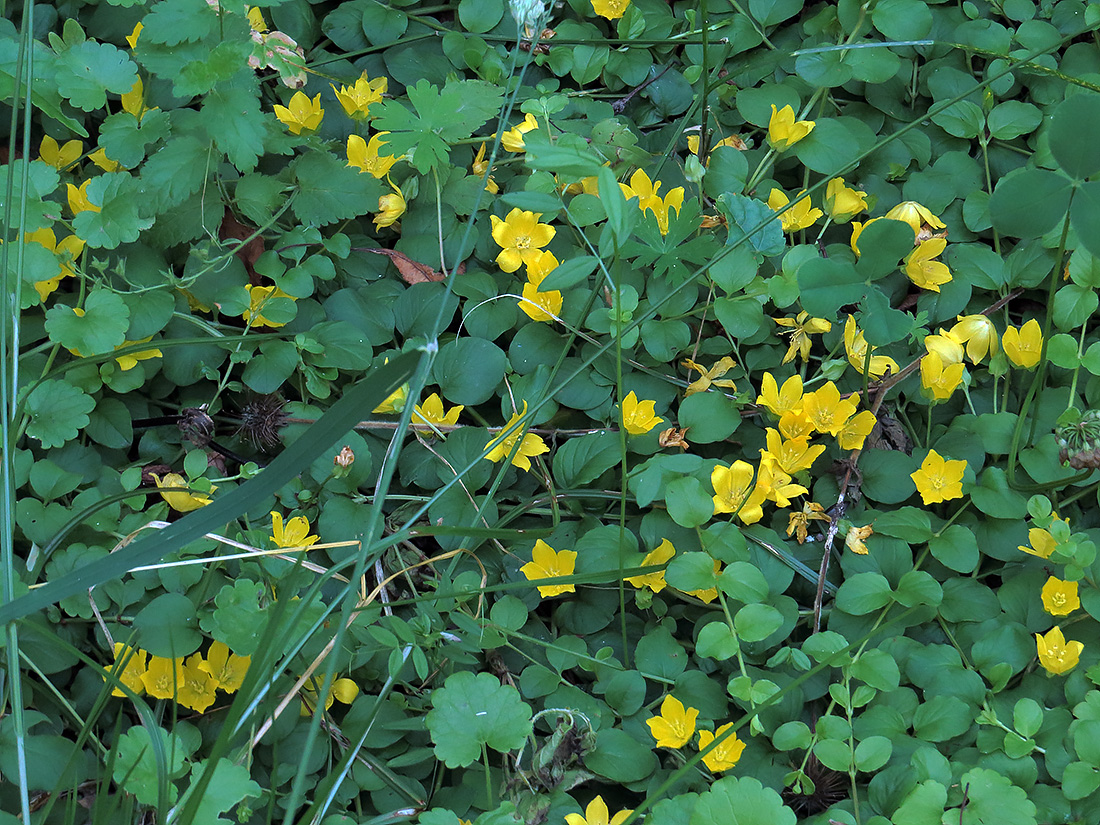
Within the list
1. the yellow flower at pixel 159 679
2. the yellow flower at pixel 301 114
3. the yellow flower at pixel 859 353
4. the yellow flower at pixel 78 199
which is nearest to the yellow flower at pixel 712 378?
the yellow flower at pixel 859 353

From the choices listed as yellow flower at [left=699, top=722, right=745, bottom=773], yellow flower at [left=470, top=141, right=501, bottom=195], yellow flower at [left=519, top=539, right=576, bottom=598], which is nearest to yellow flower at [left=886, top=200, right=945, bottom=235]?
yellow flower at [left=470, top=141, right=501, bottom=195]

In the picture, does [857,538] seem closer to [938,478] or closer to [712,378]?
[938,478]

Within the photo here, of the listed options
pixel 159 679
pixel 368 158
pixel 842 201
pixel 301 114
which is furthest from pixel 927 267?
pixel 159 679

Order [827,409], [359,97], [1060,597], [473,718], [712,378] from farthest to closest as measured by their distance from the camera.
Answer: [359,97]
[712,378]
[827,409]
[1060,597]
[473,718]

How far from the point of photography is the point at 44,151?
1715 mm

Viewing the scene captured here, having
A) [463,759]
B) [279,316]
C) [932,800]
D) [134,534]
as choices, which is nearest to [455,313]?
[279,316]

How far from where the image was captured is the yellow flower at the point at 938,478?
1492 millimetres

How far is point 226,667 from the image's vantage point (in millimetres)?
1407

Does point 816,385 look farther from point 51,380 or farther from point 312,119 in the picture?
point 51,380

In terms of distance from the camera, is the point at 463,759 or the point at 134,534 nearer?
the point at 463,759

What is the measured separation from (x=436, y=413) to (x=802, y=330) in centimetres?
74

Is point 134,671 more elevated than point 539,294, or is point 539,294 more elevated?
point 539,294

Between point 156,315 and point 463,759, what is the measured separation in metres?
0.99

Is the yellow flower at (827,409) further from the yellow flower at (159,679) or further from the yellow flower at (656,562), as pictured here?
the yellow flower at (159,679)
